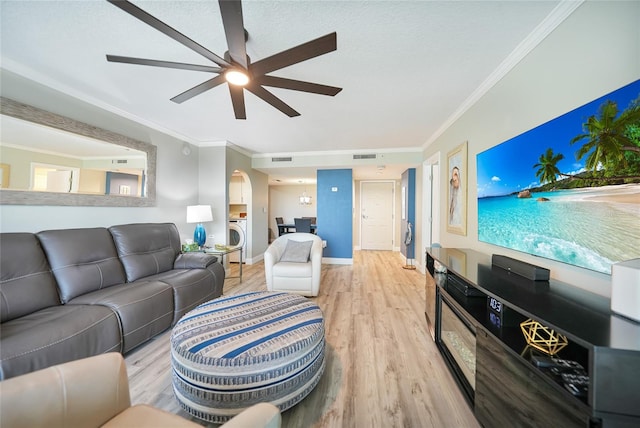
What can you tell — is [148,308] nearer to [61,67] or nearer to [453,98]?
[61,67]

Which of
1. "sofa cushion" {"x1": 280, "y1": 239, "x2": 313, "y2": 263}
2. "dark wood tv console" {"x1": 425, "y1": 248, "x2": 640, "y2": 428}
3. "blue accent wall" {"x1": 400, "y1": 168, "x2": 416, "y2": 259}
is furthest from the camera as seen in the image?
"blue accent wall" {"x1": 400, "y1": 168, "x2": 416, "y2": 259}

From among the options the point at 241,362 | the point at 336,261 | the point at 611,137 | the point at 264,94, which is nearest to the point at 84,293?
the point at 241,362

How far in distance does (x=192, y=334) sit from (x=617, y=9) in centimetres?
291

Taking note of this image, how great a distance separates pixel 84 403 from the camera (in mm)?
810

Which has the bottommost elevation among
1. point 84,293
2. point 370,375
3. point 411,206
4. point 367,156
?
point 370,375

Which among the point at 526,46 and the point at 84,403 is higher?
the point at 526,46

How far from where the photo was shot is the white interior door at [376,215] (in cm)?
663

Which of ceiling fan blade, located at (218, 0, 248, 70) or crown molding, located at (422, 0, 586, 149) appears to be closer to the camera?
ceiling fan blade, located at (218, 0, 248, 70)

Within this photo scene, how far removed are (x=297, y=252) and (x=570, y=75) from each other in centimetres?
312

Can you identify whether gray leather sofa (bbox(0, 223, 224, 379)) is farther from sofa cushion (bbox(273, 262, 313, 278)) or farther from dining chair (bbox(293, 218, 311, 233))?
dining chair (bbox(293, 218, 311, 233))

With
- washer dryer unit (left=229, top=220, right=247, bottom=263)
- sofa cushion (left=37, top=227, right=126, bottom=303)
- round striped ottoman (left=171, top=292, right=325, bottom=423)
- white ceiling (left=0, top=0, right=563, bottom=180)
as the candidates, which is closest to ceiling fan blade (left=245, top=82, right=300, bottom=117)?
white ceiling (left=0, top=0, right=563, bottom=180)

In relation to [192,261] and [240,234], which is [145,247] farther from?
[240,234]

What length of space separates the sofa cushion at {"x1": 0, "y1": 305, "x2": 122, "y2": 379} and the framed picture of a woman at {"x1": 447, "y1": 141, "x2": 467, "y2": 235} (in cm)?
344

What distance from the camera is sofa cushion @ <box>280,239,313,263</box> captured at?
3.35 meters
